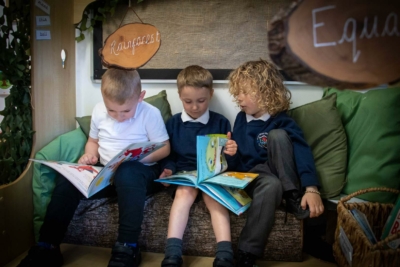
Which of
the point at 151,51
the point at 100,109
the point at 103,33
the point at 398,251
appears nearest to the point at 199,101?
the point at 151,51

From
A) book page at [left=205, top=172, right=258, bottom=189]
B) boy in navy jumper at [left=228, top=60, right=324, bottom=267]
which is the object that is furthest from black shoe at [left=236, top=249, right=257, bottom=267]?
book page at [left=205, top=172, right=258, bottom=189]

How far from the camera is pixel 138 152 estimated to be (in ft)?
3.76

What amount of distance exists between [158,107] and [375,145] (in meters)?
0.92

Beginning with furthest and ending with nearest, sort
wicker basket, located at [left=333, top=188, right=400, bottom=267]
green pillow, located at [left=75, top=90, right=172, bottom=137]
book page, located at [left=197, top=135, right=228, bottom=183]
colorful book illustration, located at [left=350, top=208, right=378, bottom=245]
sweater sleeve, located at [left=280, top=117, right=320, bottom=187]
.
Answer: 1. green pillow, located at [left=75, top=90, right=172, bottom=137]
2. sweater sleeve, located at [left=280, top=117, right=320, bottom=187]
3. book page, located at [left=197, top=135, right=228, bottom=183]
4. colorful book illustration, located at [left=350, top=208, right=378, bottom=245]
5. wicker basket, located at [left=333, top=188, right=400, bottom=267]

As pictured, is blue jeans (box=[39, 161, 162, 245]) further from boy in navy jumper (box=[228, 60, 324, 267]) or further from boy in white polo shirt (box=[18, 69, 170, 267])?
boy in navy jumper (box=[228, 60, 324, 267])

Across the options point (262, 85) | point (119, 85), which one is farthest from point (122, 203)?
point (262, 85)

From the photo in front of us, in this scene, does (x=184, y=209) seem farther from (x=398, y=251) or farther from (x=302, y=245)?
(x=398, y=251)

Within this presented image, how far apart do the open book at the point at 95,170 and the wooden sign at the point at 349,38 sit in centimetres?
70

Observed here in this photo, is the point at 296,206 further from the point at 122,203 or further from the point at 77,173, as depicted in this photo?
the point at 77,173

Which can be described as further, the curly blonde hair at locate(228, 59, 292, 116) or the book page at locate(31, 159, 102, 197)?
the curly blonde hair at locate(228, 59, 292, 116)

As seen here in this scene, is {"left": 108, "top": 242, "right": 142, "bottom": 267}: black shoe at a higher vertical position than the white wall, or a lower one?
lower

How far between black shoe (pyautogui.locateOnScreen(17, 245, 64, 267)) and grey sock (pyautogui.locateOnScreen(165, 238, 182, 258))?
0.38 meters

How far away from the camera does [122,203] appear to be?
44.5 inches

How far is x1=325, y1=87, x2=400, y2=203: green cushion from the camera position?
44.4 inches
